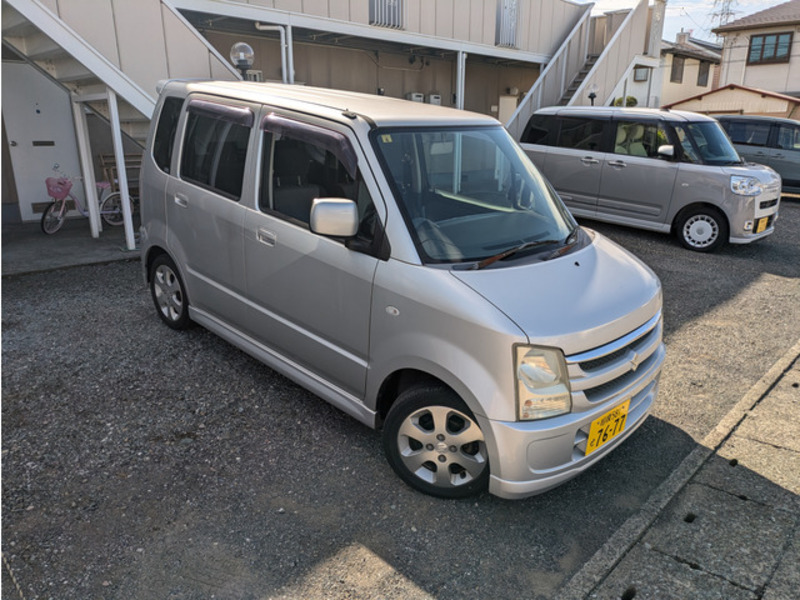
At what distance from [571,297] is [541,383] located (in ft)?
1.48

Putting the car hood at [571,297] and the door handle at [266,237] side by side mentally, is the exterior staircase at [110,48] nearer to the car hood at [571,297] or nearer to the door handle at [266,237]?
the door handle at [266,237]

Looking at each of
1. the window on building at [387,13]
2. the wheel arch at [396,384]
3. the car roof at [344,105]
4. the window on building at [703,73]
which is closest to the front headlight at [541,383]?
the wheel arch at [396,384]

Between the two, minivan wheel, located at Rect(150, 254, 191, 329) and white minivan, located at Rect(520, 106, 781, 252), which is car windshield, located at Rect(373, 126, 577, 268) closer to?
minivan wheel, located at Rect(150, 254, 191, 329)

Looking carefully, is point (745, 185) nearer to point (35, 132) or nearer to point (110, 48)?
point (110, 48)

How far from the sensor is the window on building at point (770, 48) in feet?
83.8

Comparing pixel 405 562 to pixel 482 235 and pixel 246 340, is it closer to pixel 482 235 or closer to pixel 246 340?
pixel 482 235

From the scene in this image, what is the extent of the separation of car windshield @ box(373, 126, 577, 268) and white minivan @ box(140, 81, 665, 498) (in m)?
0.01

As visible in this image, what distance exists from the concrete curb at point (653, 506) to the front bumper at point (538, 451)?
0.34 m

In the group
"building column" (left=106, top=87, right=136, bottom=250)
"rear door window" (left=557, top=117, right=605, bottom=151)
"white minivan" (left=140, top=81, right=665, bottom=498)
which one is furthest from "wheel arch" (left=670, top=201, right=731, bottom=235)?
"building column" (left=106, top=87, right=136, bottom=250)

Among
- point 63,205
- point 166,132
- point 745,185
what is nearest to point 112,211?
point 63,205

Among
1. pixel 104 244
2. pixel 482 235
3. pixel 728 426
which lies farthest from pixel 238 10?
pixel 728 426

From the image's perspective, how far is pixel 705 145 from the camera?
7605mm

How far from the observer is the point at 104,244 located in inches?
291

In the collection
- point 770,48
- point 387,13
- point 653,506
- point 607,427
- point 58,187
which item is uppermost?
point 770,48
